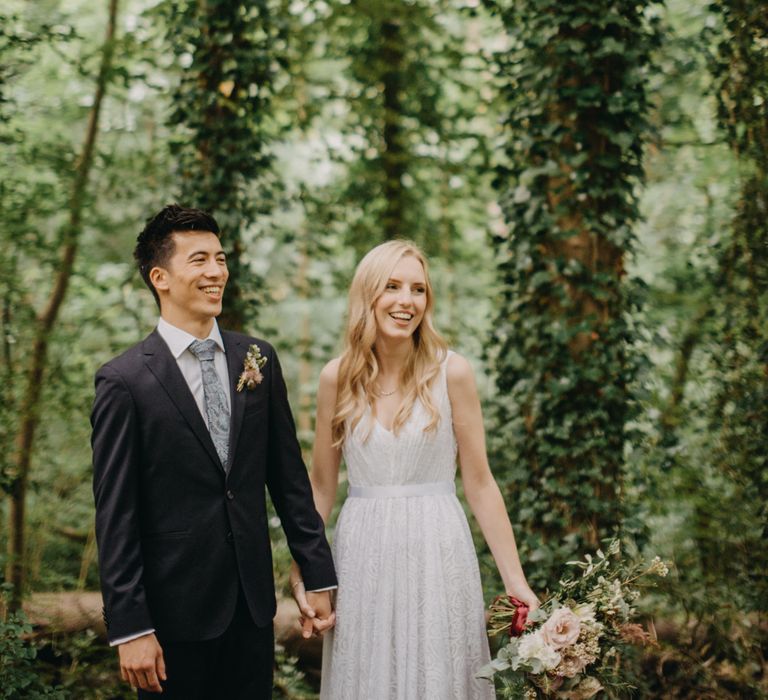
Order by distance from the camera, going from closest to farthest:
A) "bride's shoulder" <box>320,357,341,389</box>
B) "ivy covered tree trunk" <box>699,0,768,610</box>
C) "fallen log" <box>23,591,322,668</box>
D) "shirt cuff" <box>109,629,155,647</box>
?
"shirt cuff" <box>109,629,155,647</box>
"bride's shoulder" <box>320,357,341,389</box>
"ivy covered tree trunk" <box>699,0,768,610</box>
"fallen log" <box>23,591,322,668</box>

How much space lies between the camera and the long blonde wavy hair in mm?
2869

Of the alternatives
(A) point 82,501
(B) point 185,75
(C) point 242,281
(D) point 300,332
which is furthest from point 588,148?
(D) point 300,332

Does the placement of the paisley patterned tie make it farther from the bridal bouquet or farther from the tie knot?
the bridal bouquet

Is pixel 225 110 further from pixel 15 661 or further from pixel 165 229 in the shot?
pixel 15 661

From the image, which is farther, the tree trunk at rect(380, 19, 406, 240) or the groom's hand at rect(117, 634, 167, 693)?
the tree trunk at rect(380, 19, 406, 240)

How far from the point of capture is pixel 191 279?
8.24 feet

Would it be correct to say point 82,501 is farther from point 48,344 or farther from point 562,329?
point 562,329

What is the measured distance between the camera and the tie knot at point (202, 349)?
2570 millimetres

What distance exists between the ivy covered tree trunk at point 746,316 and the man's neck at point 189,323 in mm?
2926

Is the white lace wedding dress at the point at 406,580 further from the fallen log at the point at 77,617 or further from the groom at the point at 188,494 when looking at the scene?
the fallen log at the point at 77,617

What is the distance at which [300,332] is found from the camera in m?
12.1

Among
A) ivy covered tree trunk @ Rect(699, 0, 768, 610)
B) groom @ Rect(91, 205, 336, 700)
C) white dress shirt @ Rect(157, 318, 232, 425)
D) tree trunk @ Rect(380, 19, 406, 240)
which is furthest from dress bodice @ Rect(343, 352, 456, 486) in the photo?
tree trunk @ Rect(380, 19, 406, 240)

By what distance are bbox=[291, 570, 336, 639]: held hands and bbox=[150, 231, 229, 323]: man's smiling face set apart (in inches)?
37.8

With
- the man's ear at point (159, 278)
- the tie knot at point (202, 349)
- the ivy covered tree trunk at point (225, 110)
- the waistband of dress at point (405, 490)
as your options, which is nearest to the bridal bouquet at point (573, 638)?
the waistband of dress at point (405, 490)
